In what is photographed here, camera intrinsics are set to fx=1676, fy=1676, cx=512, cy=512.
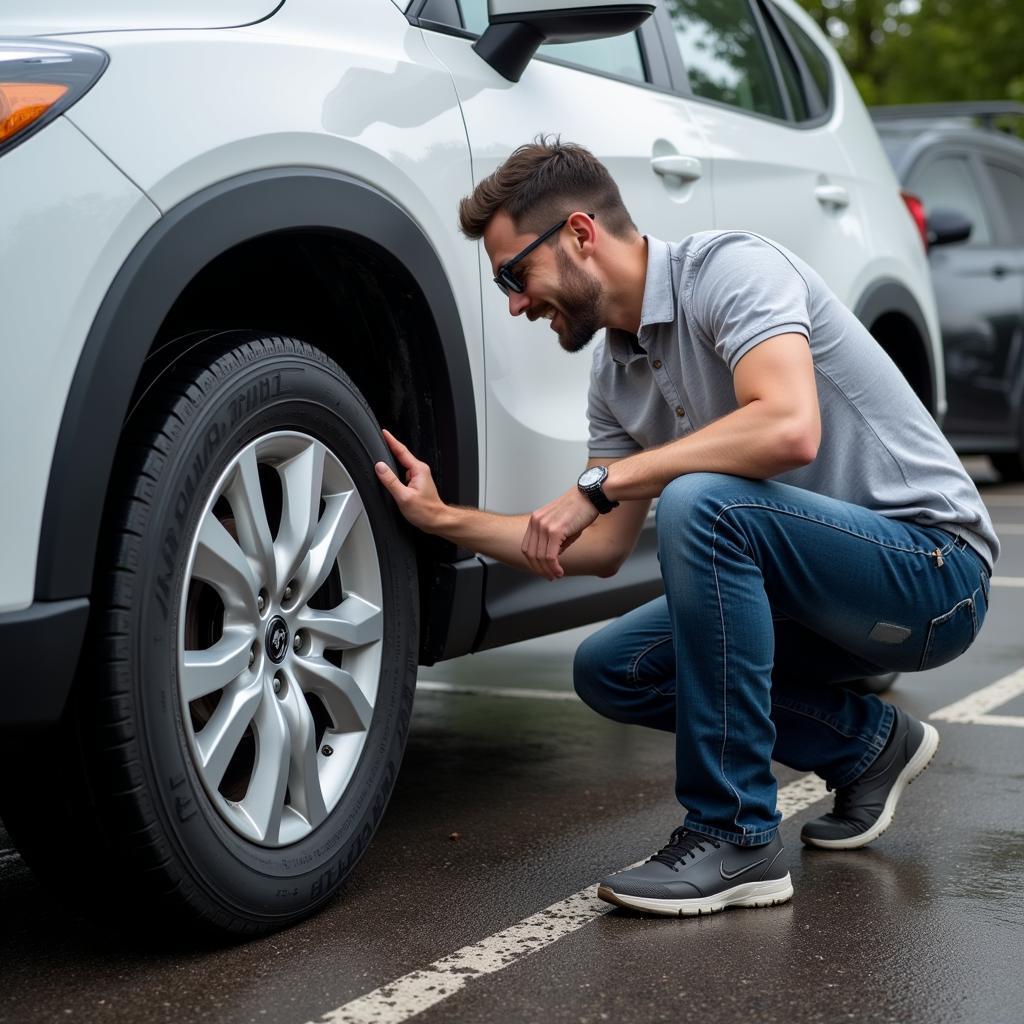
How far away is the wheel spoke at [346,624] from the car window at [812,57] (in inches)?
99.0

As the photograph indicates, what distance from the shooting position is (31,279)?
2059 millimetres

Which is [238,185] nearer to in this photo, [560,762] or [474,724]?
[560,762]

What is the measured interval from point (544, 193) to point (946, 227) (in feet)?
15.5

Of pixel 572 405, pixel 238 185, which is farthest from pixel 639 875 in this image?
pixel 238 185

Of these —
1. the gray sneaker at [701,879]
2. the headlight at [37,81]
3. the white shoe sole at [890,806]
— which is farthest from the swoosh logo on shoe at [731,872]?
the headlight at [37,81]

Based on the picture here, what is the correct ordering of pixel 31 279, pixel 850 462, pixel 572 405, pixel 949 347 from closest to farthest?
pixel 31 279, pixel 850 462, pixel 572 405, pixel 949 347

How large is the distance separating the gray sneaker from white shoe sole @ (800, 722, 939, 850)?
324mm

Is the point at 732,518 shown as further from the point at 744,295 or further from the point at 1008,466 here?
the point at 1008,466

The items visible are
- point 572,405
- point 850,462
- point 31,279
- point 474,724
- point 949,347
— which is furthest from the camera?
point 949,347

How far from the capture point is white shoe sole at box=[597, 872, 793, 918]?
8.93 feet

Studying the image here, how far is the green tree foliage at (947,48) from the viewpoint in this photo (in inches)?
976

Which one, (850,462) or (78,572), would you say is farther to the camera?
(850,462)

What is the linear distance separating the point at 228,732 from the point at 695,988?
30.0 inches

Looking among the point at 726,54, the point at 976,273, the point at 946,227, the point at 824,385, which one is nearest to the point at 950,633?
the point at 824,385
